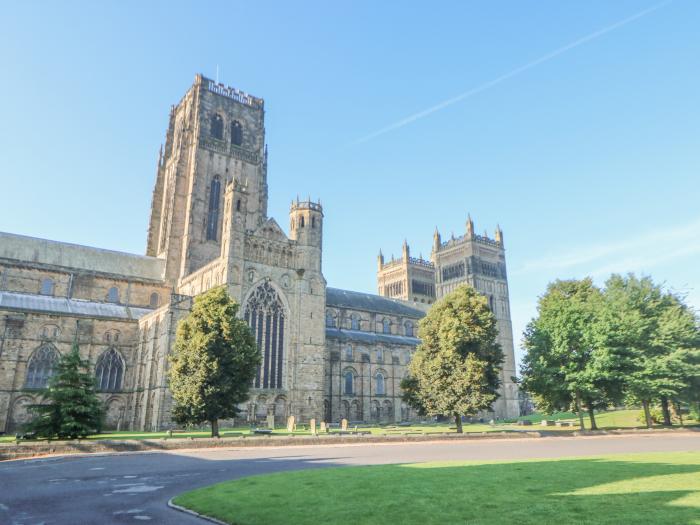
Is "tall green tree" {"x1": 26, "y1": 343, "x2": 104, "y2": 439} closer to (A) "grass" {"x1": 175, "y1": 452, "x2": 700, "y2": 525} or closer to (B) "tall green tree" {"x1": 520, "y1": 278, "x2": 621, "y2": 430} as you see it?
(A) "grass" {"x1": 175, "y1": 452, "x2": 700, "y2": 525}

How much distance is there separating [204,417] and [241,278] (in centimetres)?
1963

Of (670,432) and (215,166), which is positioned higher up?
(215,166)

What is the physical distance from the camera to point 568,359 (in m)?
40.0

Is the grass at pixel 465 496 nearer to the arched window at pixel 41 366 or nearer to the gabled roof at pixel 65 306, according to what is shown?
the arched window at pixel 41 366

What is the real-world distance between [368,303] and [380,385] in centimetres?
1389

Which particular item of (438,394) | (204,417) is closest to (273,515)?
(204,417)

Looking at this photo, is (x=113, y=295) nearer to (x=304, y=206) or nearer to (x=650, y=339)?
(x=304, y=206)

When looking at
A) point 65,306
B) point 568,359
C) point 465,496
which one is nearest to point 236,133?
point 65,306

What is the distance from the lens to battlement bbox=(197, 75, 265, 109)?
238ft

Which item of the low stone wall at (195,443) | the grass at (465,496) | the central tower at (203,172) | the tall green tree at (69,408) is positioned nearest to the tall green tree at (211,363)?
the low stone wall at (195,443)

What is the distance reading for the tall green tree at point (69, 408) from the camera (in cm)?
2767

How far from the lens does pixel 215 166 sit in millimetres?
68312

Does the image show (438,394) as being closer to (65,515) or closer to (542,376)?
(542,376)

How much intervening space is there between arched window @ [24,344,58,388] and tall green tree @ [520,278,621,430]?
43.2 m
